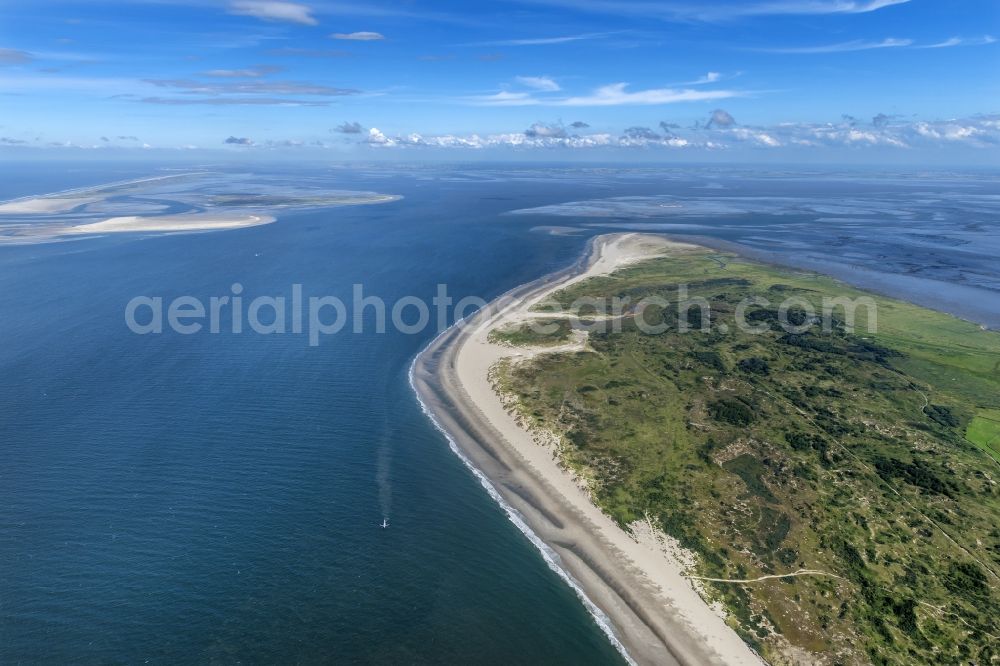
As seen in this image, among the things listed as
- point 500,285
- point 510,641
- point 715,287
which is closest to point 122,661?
point 510,641

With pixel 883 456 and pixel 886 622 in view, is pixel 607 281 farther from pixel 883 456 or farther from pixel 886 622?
pixel 886 622

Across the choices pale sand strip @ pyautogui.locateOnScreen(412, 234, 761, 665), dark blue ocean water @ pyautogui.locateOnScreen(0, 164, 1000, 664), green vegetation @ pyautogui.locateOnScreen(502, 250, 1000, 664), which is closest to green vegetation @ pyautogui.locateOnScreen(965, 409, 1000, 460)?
green vegetation @ pyautogui.locateOnScreen(502, 250, 1000, 664)

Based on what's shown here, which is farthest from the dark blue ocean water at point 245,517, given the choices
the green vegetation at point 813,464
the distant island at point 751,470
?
the green vegetation at point 813,464

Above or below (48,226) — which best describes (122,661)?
below

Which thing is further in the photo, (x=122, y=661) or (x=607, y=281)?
(x=607, y=281)

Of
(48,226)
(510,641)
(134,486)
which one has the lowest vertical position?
(510,641)

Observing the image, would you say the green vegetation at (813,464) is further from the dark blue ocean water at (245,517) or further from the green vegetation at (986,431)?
the dark blue ocean water at (245,517)

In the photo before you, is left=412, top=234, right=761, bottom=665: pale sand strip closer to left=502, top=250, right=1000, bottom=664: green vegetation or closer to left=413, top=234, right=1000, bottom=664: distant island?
left=413, top=234, right=1000, bottom=664: distant island
